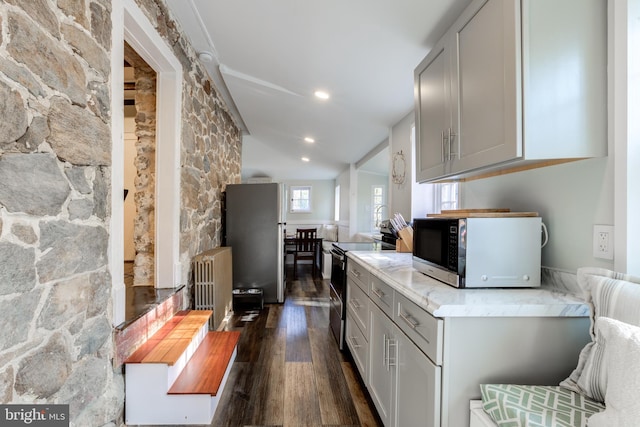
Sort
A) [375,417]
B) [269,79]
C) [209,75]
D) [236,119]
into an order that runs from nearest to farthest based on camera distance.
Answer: [375,417] < [269,79] < [209,75] < [236,119]

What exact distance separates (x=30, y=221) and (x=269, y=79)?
2.31 m

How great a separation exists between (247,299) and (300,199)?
4928 mm

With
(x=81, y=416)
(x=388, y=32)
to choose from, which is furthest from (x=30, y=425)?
(x=388, y=32)

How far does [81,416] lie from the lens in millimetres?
1204

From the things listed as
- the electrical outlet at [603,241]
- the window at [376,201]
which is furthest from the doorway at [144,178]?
the window at [376,201]

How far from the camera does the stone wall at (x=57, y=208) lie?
0.91 m

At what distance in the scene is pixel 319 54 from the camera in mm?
2158

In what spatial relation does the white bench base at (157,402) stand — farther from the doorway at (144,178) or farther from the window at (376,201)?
the window at (376,201)

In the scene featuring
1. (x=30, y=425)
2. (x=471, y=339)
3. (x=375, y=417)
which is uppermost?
(x=471, y=339)

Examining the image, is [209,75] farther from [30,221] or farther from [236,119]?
[30,221]

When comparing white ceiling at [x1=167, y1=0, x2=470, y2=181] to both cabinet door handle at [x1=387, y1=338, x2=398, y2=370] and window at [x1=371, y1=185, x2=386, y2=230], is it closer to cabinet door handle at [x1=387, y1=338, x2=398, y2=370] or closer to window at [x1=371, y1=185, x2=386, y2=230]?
cabinet door handle at [x1=387, y1=338, x2=398, y2=370]

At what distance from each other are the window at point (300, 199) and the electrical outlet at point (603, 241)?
7301 mm

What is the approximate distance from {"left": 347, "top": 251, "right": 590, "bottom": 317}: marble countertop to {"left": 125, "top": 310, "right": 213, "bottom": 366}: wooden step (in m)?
1.28

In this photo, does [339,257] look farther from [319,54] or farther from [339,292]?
[319,54]
